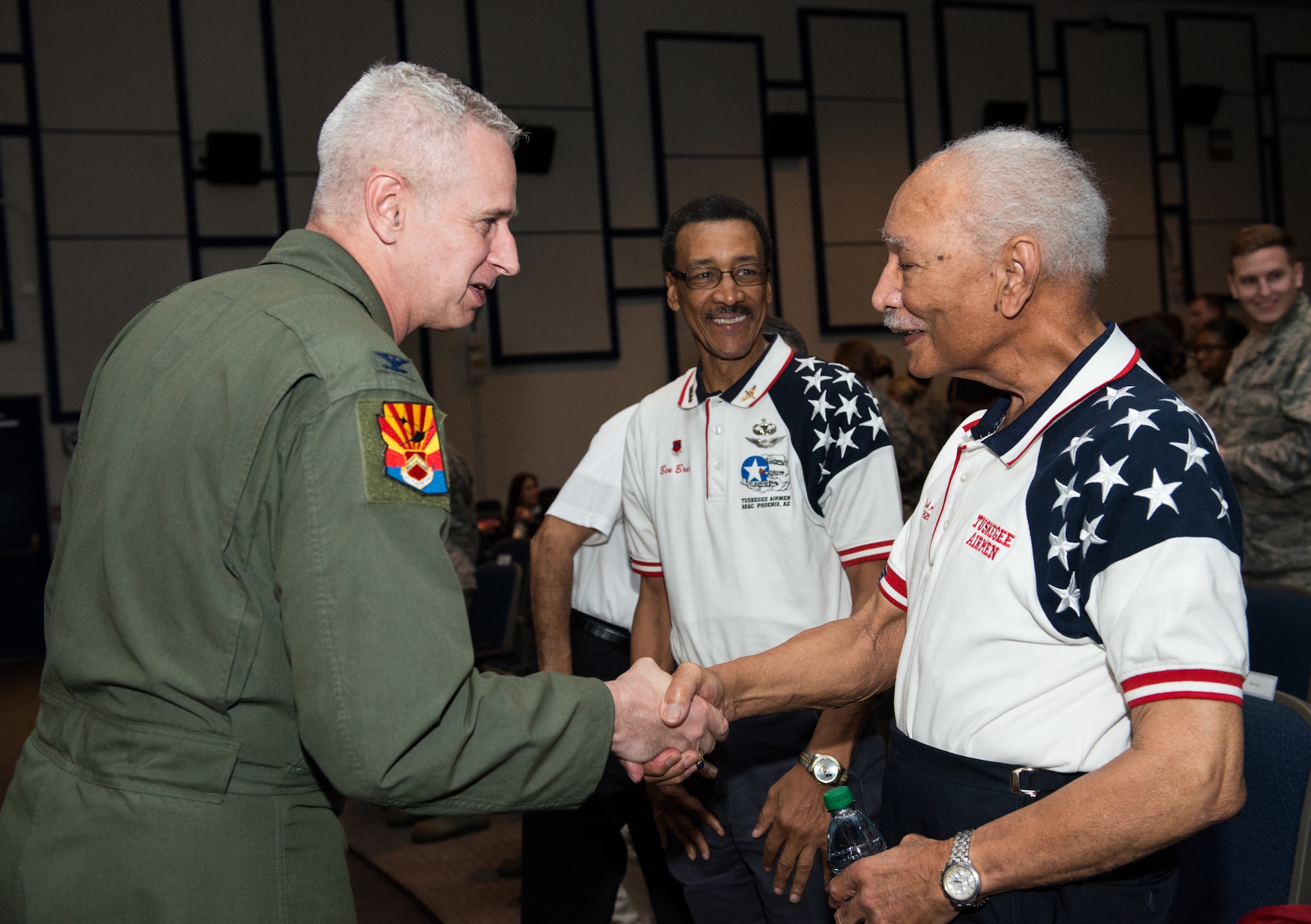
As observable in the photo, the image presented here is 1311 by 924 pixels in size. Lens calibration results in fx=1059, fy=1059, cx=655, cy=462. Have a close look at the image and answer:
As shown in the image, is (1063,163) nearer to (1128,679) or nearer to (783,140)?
(1128,679)

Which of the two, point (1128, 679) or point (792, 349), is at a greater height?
point (792, 349)

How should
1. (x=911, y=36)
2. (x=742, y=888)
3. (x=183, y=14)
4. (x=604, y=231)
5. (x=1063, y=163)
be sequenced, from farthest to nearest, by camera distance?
(x=911, y=36) → (x=604, y=231) → (x=183, y=14) → (x=742, y=888) → (x=1063, y=163)

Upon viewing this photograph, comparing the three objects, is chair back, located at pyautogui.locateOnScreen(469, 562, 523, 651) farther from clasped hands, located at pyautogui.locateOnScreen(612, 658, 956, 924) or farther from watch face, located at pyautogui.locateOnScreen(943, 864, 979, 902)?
watch face, located at pyautogui.locateOnScreen(943, 864, 979, 902)

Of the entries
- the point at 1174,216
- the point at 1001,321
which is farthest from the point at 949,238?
the point at 1174,216

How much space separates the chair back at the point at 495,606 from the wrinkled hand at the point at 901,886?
125 inches

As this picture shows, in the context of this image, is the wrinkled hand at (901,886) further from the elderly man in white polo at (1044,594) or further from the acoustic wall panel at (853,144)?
the acoustic wall panel at (853,144)

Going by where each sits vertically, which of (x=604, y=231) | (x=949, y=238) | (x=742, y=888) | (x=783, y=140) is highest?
(x=783, y=140)

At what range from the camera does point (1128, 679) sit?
117 centimetres

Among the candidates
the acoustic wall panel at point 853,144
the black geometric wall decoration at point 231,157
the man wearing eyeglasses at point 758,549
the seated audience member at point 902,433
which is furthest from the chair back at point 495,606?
the acoustic wall panel at point 853,144

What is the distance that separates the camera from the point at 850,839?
171cm

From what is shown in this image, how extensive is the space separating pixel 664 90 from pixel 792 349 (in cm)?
791

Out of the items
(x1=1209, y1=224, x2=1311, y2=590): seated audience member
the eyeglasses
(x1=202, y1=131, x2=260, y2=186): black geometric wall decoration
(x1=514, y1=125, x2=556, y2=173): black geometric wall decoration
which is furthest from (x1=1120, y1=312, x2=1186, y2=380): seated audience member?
(x1=202, y1=131, x2=260, y2=186): black geometric wall decoration

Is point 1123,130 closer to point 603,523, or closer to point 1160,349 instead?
point 1160,349

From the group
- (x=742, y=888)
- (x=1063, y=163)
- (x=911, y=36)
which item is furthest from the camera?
(x=911, y=36)
